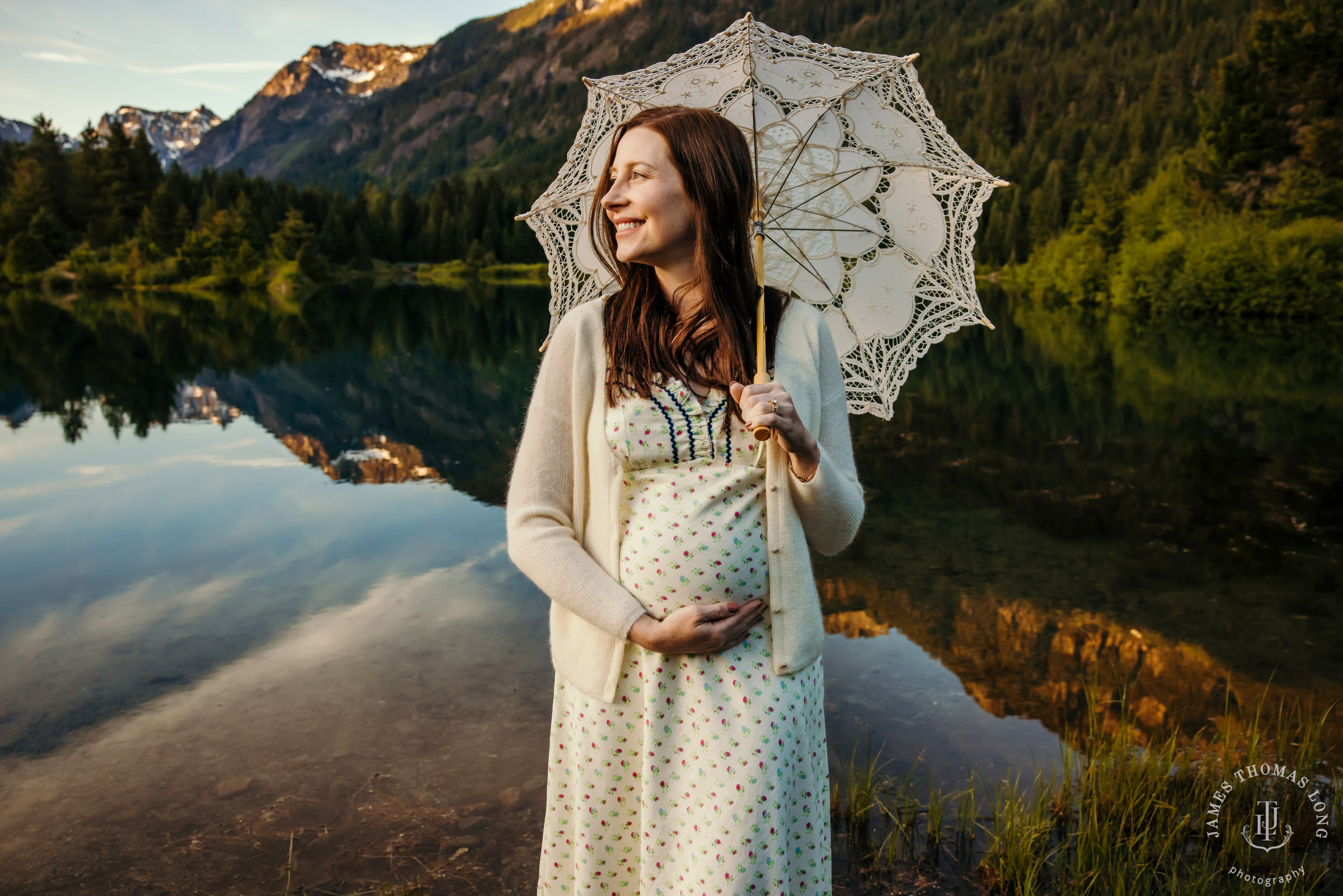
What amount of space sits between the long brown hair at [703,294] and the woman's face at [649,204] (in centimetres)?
2

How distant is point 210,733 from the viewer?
435cm

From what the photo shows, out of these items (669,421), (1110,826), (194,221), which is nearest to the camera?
(669,421)

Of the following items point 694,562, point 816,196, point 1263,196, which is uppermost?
point 1263,196

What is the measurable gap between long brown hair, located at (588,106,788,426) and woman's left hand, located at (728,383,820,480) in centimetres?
19

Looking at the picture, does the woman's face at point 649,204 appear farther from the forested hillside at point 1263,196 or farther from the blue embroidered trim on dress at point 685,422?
the forested hillside at point 1263,196

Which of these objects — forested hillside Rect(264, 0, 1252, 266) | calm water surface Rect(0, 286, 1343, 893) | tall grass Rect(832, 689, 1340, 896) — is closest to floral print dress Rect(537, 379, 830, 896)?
tall grass Rect(832, 689, 1340, 896)

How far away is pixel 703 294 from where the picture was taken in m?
1.85

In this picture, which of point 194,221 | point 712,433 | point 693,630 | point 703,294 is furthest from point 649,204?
point 194,221

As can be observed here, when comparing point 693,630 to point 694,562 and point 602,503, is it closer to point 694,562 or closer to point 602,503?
point 694,562

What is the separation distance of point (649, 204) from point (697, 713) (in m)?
1.04

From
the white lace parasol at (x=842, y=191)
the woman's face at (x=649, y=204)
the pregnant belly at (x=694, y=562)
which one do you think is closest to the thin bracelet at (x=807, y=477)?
the pregnant belly at (x=694, y=562)

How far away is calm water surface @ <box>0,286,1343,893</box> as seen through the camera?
369 centimetres

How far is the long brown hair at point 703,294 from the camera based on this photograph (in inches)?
Answer: 70.4

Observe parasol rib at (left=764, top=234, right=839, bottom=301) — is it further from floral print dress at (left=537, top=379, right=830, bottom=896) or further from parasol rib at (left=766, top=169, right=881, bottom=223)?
floral print dress at (left=537, top=379, right=830, bottom=896)
